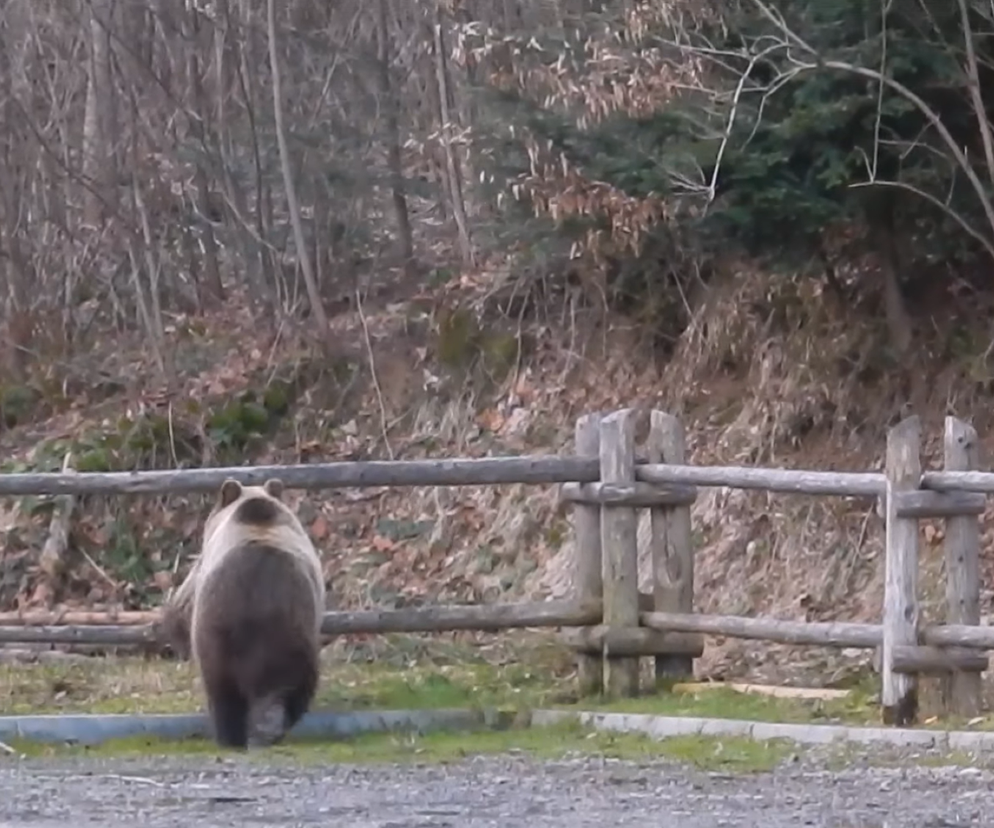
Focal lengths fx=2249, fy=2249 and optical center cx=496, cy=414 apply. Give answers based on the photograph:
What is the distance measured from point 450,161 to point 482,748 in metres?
9.01

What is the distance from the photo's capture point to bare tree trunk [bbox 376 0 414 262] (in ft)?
63.0

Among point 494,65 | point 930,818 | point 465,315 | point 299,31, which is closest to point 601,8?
point 494,65

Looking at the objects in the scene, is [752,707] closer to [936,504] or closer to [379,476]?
[936,504]

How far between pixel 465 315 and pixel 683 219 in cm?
406

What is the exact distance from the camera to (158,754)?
10.3 metres

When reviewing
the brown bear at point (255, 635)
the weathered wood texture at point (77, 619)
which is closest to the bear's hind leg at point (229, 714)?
the brown bear at point (255, 635)

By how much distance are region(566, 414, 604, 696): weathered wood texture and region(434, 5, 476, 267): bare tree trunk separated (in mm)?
6525

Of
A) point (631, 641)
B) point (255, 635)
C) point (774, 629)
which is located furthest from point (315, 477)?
point (774, 629)

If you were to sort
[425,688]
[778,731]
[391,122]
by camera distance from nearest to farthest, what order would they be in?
[778,731], [425,688], [391,122]

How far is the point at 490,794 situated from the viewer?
8.59 meters

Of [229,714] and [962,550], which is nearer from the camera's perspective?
[229,714]

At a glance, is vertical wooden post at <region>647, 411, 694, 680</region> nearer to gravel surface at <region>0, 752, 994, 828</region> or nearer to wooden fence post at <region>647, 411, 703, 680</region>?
wooden fence post at <region>647, 411, 703, 680</region>

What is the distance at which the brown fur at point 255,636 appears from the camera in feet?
34.4

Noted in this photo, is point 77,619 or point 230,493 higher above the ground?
point 230,493
